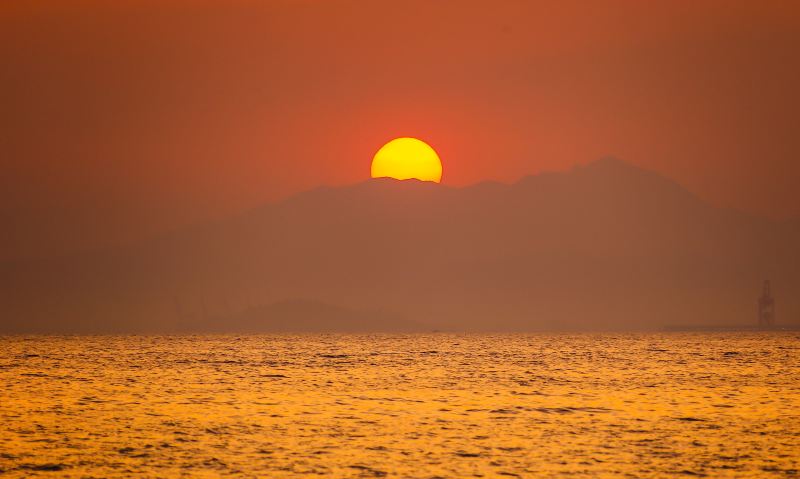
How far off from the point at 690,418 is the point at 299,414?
2869 centimetres

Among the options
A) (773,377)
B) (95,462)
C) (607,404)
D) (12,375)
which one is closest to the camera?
(95,462)

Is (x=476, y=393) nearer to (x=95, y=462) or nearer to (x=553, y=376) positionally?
(x=553, y=376)

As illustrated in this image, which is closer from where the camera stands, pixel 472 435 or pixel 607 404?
pixel 472 435

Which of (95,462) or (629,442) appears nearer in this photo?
(95,462)

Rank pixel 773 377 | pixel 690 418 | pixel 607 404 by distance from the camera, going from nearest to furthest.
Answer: pixel 690 418 → pixel 607 404 → pixel 773 377

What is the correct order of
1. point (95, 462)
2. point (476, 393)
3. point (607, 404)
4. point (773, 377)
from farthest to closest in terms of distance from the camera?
point (773, 377), point (476, 393), point (607, 404), point (95, 462)

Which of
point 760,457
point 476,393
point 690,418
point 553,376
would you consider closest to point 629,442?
point 760,457

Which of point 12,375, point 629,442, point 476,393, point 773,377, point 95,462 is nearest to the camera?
point 95,462

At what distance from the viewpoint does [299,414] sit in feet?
256

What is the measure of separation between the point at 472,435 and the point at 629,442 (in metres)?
9.24

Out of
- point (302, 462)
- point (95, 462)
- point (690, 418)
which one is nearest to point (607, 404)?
point (690, 418)

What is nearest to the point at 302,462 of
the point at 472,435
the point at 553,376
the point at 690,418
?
the point at 472,435

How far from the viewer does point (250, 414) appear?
77750 millimetres

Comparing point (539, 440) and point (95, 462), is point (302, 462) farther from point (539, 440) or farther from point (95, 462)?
point (539, 440)
